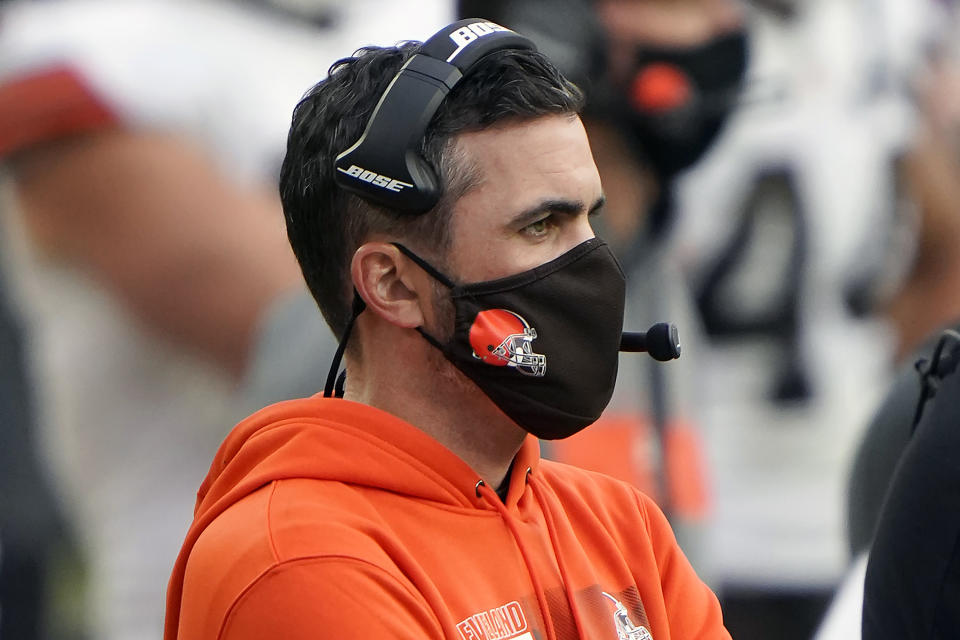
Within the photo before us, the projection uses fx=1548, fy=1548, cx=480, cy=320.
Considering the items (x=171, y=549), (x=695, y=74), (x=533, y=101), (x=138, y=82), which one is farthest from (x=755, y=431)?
(x=533, y=101)

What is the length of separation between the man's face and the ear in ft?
0.19

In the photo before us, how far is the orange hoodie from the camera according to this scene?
1581 millimetres

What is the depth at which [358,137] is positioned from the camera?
180 centimetres

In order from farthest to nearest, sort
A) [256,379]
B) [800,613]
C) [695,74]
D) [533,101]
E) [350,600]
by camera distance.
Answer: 1. [800,613]
2. [695,74]
3. [256,379]
4. [533,101]
5. [350,600]

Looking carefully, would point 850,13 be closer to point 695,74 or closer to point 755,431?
point 755,431

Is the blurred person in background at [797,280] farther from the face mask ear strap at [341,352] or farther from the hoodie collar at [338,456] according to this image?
the hoodie collar at [338,456]

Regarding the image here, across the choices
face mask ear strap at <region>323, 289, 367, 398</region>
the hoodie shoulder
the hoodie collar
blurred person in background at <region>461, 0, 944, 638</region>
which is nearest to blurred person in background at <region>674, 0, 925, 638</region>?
blurred person in background at <region>461, 0, 944, 638</region>

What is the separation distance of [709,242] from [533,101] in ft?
11.5

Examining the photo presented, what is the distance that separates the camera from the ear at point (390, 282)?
181 centimetres

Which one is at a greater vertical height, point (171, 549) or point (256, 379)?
point (256, 379)

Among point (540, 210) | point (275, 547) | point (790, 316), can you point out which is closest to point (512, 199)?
point (540, 210)

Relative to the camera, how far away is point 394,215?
1797 millimetres

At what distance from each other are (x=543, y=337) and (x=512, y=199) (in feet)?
0.54

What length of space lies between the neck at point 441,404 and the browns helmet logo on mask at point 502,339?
76 mm
